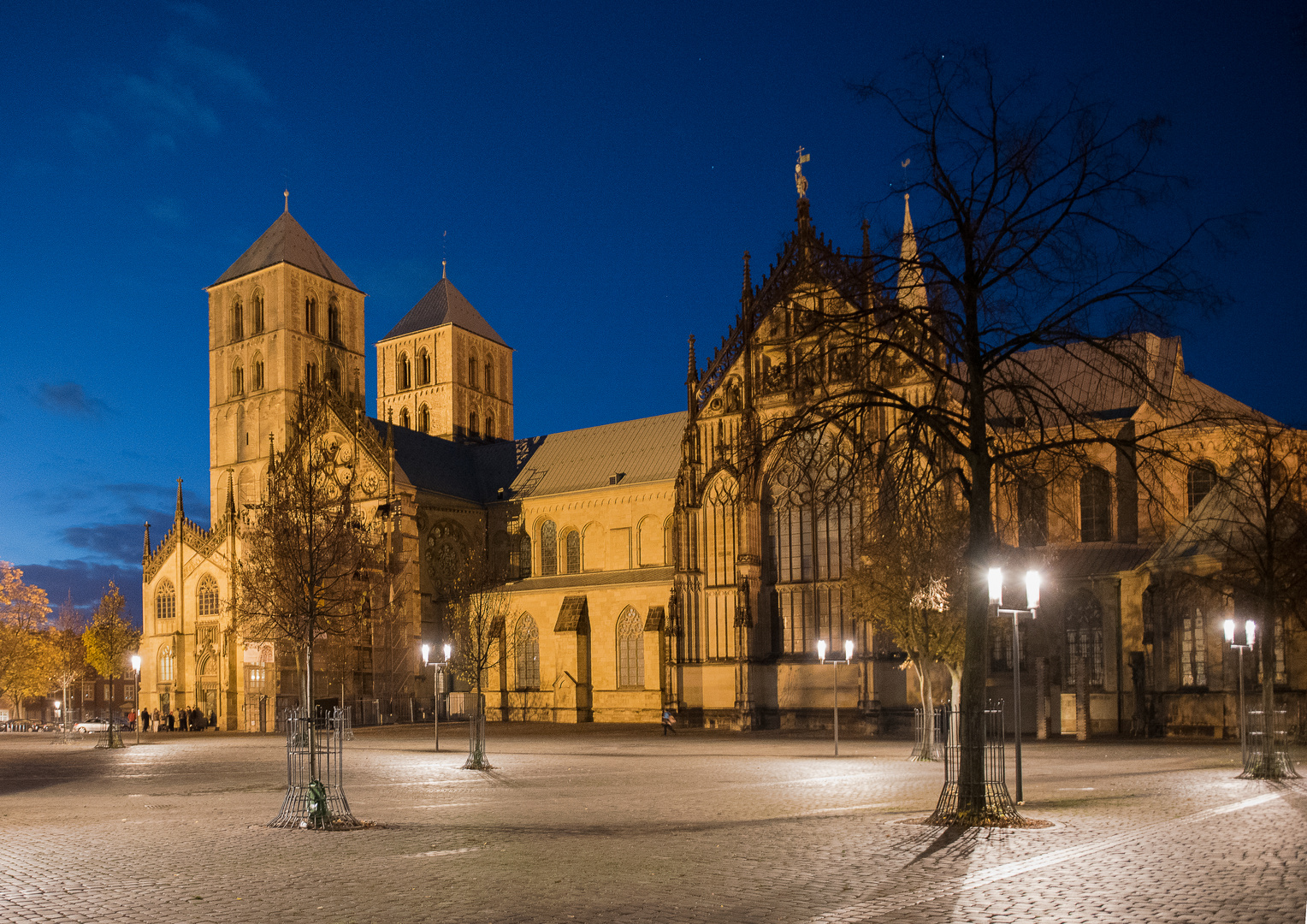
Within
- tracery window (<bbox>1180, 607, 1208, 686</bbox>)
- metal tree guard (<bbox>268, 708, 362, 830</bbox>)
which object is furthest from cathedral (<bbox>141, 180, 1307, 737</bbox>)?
metal tree guard (<bbox>268, 708, 362, 830</bbox>)

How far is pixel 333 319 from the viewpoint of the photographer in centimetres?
8519

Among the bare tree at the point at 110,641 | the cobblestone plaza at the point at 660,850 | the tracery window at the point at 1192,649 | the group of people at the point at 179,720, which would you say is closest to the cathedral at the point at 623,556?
the tracery window at the point at 1192,649

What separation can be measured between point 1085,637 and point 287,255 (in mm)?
57312

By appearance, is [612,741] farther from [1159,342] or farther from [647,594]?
[1159,342]

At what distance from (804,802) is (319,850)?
883 centimetres

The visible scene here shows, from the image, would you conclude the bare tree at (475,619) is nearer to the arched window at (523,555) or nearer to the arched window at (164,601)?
the arched window at (523,555)

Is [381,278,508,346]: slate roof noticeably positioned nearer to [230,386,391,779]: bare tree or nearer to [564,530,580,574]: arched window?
[230,386,391,779]: bare tree

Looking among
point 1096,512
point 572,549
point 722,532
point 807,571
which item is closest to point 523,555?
point 572,549

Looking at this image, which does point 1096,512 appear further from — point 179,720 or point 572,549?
point 179,720

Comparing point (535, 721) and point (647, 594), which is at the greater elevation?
point (647, 594)

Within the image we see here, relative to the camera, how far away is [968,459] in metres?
18.4

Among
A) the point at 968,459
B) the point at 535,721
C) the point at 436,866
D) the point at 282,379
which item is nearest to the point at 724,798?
the point at 968,459

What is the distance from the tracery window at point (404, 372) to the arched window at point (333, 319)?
9.27 metres

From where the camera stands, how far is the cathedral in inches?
1818
